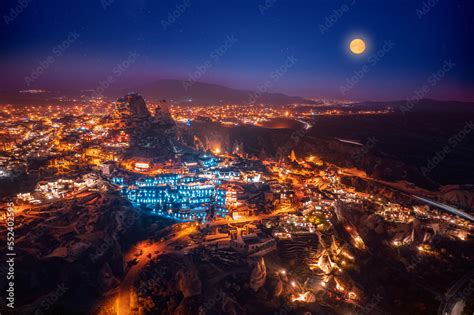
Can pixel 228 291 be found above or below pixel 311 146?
below

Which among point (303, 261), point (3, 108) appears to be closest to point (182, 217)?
point (303, 261)

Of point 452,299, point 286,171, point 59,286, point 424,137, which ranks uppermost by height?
point 424,137

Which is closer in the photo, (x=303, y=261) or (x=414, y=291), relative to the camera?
(x=414, y=291)

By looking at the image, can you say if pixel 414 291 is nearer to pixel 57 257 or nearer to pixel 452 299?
pixel 452 299

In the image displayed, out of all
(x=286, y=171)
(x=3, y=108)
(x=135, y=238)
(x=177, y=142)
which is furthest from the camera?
(x=3, y=108)

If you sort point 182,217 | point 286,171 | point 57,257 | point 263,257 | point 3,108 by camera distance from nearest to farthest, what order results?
1. point 57,257
2. point 263,257
3. point 182,217
4. point 286,171
5. point 3,108

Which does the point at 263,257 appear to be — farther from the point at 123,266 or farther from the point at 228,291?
the point at 123,266

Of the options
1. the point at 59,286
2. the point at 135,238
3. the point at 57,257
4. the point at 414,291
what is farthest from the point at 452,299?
the point at 57,257

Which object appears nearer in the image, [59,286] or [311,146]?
[59,286]

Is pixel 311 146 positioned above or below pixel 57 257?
above
